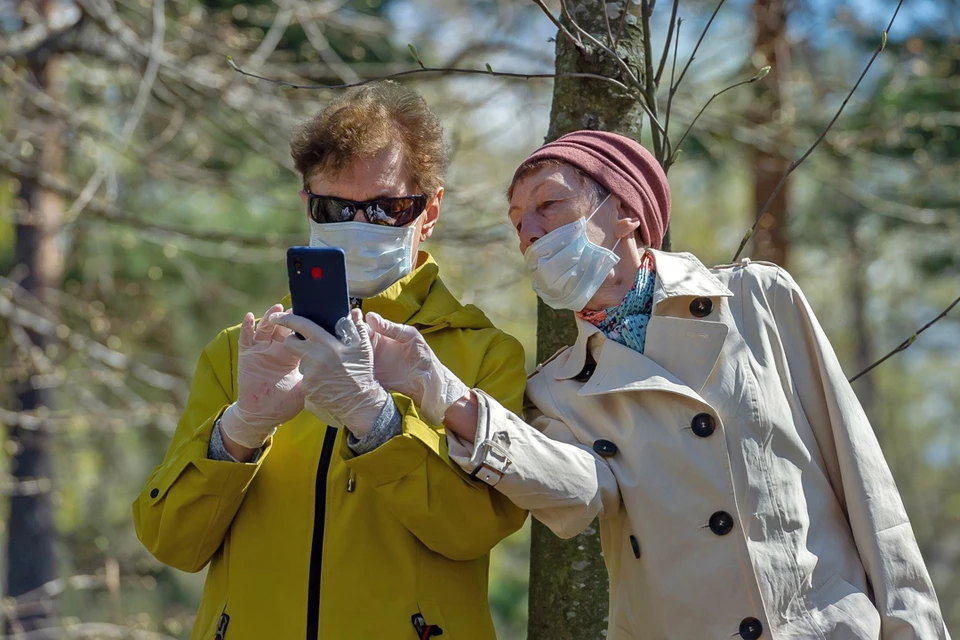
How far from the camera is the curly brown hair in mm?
2840

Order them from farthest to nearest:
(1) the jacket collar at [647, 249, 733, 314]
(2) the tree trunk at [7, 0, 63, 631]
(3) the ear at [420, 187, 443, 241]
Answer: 1. (2) the tree trunk at [7, 0, 63, 631]
2. (3) the ear at [420, 187, 443, 241]
3. (1) the jacket collar at [647, 249, 733, 314]

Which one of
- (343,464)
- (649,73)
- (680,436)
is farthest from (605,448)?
(649,73)

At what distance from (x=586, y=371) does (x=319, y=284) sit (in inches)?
29.2

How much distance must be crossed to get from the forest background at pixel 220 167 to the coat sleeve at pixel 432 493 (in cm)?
168

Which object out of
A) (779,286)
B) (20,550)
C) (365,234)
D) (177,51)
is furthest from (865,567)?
(20,550)

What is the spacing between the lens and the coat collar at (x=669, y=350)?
2.64 metres

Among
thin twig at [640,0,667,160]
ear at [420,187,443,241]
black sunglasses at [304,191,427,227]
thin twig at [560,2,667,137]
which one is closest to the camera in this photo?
black sunglasses at [304,191,427,227]

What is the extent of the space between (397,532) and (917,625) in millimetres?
1162

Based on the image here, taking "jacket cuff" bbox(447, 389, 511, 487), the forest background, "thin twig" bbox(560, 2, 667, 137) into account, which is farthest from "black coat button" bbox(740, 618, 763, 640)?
the forest background

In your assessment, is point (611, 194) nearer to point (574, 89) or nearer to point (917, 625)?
point (574, 89)

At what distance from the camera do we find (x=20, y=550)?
9.30 metres

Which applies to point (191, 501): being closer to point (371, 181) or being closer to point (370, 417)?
point (370, 417)

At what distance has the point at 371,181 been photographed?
2822 millimetres

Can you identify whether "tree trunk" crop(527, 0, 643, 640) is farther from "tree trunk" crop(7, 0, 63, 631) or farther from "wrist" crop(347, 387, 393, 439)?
"tree trunk" crop(7, 0, 63, 631)
